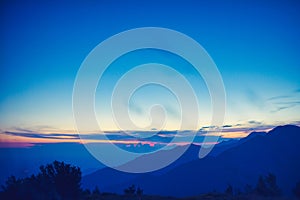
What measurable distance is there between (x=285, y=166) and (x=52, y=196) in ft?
636

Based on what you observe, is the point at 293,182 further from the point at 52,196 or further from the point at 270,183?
the point at 52,196

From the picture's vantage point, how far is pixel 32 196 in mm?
26781

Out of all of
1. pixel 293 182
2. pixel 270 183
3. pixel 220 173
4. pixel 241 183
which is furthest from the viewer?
pixel 220 173

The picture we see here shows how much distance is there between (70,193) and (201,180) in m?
161

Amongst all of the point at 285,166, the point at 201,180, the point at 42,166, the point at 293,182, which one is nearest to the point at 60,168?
the point at 42,166

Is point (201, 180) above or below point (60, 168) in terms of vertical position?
below

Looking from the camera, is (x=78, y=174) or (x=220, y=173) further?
(x=220, y=173)

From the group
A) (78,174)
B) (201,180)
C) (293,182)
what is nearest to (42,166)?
(78,174)

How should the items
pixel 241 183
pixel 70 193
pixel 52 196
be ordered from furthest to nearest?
pixel 241 183, pixel 70 193, pixel 52 196

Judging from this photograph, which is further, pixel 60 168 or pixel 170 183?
pixel 170 183

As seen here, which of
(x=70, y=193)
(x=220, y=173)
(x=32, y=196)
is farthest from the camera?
(x=220, y=173)

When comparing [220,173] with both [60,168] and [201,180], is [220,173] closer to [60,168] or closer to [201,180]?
[201,180]

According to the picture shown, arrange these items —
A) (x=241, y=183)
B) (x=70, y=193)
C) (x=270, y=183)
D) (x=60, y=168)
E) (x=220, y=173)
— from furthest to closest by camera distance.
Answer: (x=220, y=173), (x=241, y=183), (x=270, y=183), (x=60, y=168), (x=70, y=193)

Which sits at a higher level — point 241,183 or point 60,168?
point 60,168
